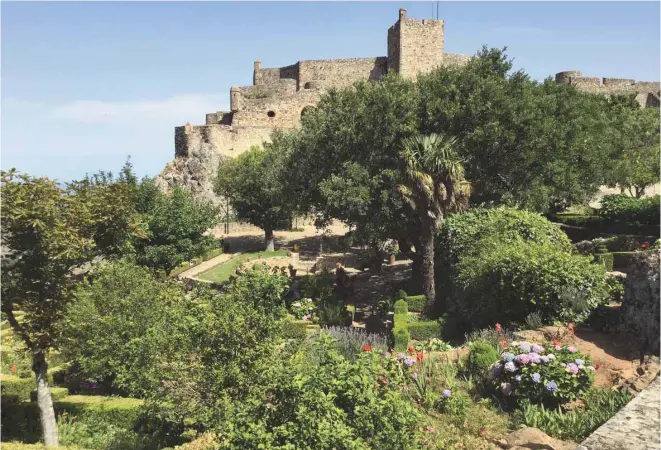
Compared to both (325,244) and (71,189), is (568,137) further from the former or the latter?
(71,189)

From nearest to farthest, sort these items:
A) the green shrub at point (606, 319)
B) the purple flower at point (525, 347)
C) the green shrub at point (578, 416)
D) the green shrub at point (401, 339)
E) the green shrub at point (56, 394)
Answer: the green shrub at point (578, 416) → the purple flower at point (525, 347) → the green shrub at point (606, 319) → the green shrub at point (56, 394) → the green shrub at point (401, 339)

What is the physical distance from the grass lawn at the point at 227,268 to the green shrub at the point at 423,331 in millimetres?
12794

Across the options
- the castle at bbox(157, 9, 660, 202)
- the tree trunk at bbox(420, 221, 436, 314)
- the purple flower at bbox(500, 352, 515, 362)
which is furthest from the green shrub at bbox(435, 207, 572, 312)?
the castle at bbox(157, 9, 660, 202)

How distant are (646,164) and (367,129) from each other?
21565mm

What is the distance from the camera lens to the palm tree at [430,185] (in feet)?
56.3

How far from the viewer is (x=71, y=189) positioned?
11742 mm

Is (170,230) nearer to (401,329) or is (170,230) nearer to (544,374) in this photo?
(401,329)

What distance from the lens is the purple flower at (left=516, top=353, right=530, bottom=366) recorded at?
9.48 metres

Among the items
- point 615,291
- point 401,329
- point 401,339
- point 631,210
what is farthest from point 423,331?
point 631,210

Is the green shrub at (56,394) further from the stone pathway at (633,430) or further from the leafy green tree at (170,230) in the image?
the stone pathway at (633,430)

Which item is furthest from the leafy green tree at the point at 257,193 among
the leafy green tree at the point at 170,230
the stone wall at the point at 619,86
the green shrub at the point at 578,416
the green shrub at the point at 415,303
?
the stone wall at the point at 619,86

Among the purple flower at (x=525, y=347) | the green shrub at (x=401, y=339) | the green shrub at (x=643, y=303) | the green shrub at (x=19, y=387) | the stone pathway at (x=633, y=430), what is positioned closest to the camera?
the stone pathway at (x=633, y=430)

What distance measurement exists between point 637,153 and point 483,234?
22.8 m

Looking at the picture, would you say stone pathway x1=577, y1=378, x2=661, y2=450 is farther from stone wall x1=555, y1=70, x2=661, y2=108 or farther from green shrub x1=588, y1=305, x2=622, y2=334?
stone wall x1=555, y1=70, x2=661, y2=108
